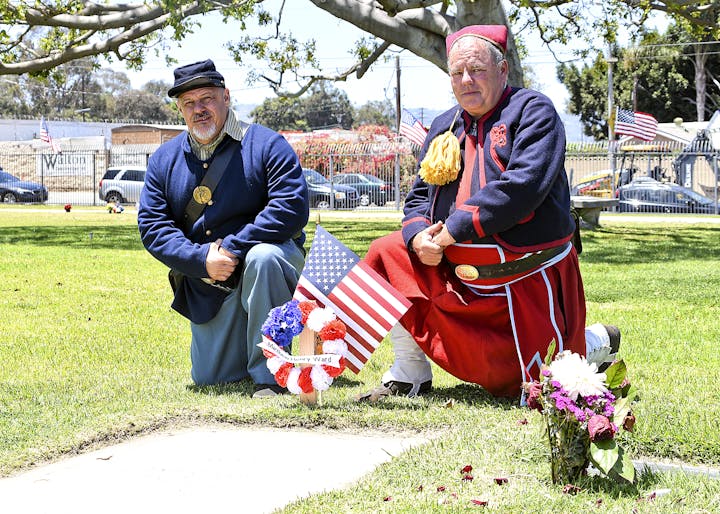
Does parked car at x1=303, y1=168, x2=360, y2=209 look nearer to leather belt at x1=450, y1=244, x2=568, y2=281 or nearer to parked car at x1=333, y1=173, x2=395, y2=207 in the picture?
parked car at x1=333, y1=173, x2=395, y2=207

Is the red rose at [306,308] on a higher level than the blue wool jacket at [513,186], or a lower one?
lower

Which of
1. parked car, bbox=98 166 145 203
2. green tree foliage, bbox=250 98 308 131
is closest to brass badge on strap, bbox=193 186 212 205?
parked car, bbox=98 166 145 203

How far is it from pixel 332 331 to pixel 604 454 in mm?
1779

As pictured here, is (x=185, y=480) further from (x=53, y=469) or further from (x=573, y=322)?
(x=573, y=322)

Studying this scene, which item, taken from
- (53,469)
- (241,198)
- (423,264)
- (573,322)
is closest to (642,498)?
(573,322)

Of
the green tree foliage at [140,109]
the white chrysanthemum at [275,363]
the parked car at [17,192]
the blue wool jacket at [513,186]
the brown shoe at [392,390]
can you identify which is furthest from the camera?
the green tree foliage at [140,109]

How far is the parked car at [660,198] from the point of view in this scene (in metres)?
30.7

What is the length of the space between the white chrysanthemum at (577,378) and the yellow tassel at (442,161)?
1714 mm

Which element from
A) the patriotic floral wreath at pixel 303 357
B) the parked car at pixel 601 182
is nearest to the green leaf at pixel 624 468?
the patriotic floral wreath at pixel 303 357

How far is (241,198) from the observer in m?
5.54

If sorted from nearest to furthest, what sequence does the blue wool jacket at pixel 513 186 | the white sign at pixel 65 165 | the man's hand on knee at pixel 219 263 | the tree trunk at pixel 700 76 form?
1. the blue wool jacket at pixel 513 186
2. the man's hand on knee at pixel 219 263
3. the white sign at pixel 65 165
4. the tree trunk at pixel 700 76

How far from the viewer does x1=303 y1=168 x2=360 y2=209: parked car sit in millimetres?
33562

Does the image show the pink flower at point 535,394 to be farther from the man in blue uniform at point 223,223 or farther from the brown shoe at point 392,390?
the man in blue uniform at point 223,223

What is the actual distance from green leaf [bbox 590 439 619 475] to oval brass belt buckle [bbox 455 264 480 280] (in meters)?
1.56
